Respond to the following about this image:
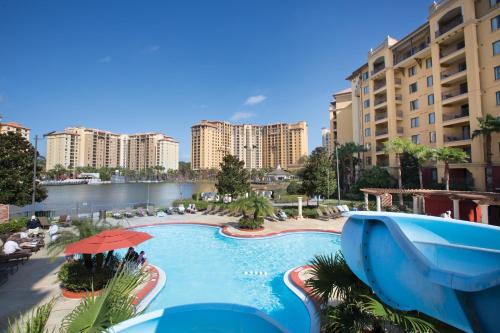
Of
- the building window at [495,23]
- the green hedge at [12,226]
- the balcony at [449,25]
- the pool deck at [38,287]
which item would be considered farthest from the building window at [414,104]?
the green hedge at [12,226]

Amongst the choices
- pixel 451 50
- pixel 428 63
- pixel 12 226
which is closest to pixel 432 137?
pixel 428 63

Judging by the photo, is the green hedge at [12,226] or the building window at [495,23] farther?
the building window at [495,23]

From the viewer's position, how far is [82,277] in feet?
29.7

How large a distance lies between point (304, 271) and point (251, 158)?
16273 cm

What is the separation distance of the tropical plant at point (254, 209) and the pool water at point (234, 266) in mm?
1933

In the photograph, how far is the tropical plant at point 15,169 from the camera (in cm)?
2072

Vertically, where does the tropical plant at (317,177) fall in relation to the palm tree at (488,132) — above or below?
below

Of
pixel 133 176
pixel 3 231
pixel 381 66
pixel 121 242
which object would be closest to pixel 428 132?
pixel 381 66

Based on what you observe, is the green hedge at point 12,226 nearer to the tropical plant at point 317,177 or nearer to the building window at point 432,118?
the tropical plant at point 317,177

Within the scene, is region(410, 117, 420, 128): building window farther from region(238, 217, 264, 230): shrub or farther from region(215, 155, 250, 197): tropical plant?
region(238, 217, 264, 230): shrub

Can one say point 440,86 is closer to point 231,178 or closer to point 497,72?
point 497,72

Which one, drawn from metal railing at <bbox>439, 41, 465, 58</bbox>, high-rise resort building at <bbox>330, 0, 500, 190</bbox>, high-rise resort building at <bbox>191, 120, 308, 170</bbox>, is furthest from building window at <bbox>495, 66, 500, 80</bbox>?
high-rise resort building at <bbox>191, 120, 308, 170</bbox>

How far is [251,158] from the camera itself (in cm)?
17350

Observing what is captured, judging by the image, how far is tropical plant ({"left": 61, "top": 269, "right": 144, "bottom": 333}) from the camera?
2.74 meters
